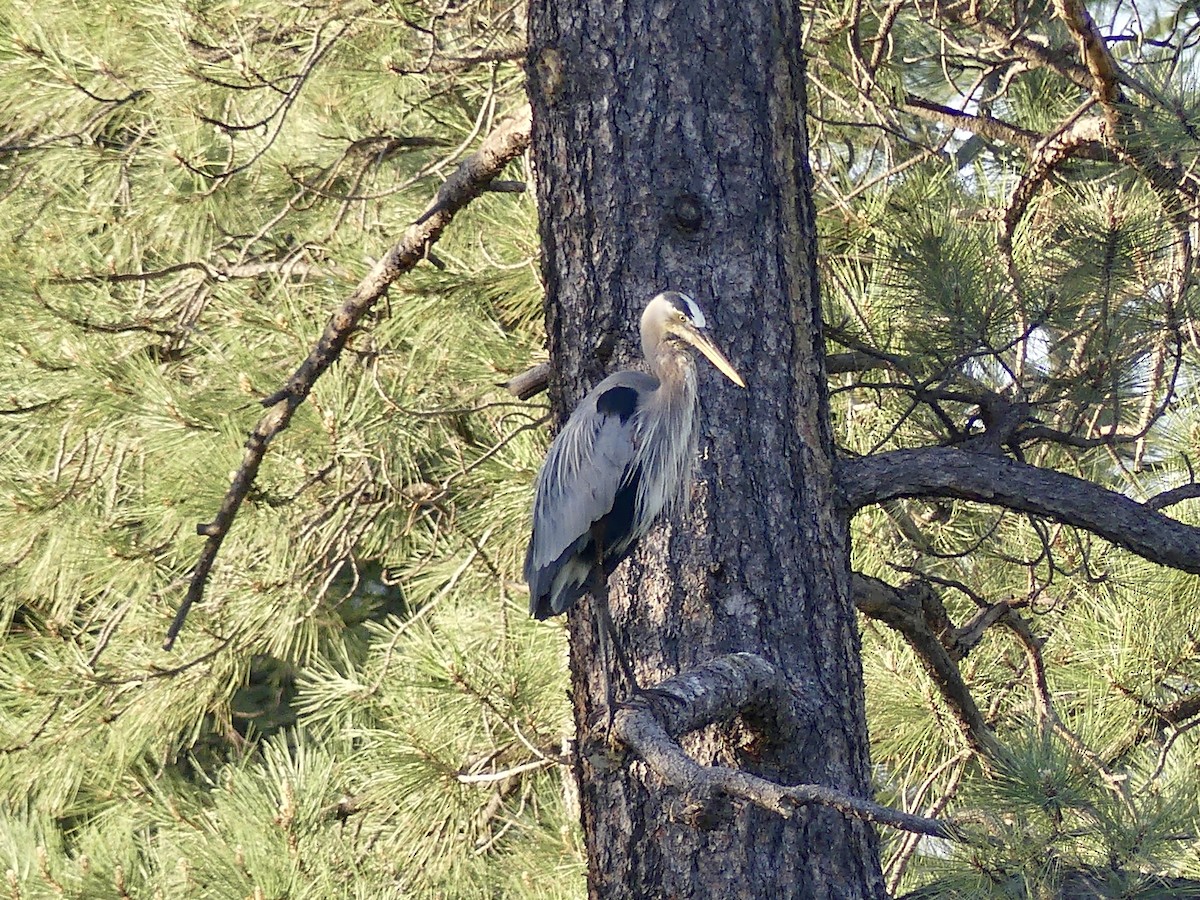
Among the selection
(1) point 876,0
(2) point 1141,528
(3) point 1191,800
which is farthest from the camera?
(1) point 876,0

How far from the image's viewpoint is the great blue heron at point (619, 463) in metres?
2.23

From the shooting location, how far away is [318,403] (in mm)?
3500

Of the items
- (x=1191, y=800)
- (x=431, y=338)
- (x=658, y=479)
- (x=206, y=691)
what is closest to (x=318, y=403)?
(x=431, y=338)

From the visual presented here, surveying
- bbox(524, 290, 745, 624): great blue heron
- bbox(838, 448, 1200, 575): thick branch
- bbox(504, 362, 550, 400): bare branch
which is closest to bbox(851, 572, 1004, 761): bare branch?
bbox(838, 448, 1200, 575): thick branch

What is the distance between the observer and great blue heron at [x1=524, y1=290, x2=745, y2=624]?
2232mm

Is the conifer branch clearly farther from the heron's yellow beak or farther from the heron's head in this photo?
the heron's yellow beak

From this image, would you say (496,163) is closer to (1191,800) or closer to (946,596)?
(1191,800)

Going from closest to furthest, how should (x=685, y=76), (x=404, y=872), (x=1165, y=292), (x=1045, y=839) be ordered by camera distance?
1. (x=1045, y=839)
2. (x=685, y=76)
3. (x=1165, y=292)
4. (x=404, y=872)

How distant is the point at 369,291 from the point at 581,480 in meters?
0.57

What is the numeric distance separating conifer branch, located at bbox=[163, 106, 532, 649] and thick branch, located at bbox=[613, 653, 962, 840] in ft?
3.58

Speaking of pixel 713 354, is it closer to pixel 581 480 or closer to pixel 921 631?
pixel 581 480

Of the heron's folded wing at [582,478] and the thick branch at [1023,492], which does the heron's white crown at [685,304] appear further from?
the thick branch at [1023,492]

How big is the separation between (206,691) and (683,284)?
2.22 m

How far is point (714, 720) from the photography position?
5.96ft
